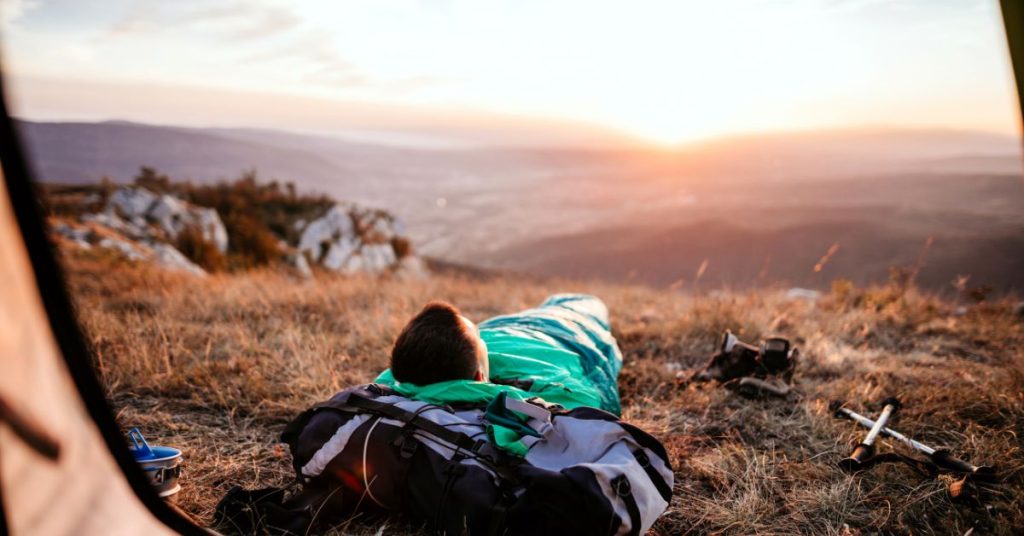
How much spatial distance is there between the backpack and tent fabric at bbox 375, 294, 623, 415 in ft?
0.47

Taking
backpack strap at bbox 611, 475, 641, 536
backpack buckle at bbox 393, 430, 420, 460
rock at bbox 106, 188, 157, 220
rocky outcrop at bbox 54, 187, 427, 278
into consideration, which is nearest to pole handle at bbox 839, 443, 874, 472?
backpack strap at bbox 611, 475, 641, 536

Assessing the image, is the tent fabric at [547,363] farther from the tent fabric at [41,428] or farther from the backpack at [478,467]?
the tent fabric at [41,428]

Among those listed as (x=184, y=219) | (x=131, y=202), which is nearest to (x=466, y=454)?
(x=184, y=219)

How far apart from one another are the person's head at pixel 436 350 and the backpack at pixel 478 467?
18cm

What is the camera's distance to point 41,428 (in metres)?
1.23

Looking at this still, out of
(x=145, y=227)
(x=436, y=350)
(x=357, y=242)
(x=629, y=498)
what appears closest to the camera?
(x=629, y=498)

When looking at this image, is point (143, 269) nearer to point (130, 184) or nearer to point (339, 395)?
point (339, 395)

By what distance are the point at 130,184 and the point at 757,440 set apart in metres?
18.2

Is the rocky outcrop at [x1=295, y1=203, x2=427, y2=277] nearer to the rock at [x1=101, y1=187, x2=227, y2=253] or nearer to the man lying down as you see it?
the rock at [x1=101, y1=187, x2=227, y2=253]

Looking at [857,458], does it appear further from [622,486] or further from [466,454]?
[466,454]

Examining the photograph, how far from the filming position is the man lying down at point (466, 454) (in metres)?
2.09

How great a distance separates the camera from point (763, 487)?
2.78m

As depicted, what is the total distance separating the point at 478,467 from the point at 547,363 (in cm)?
126

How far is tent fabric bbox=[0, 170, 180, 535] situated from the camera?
1144mm
